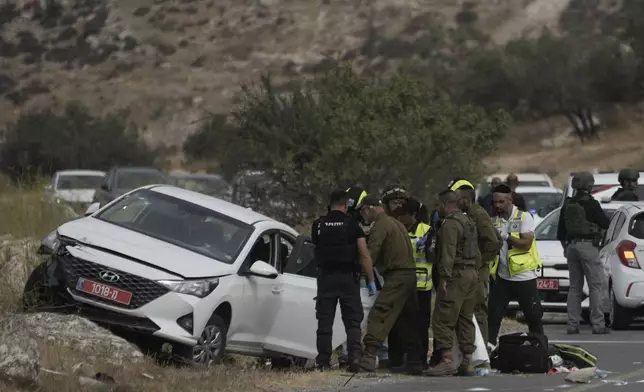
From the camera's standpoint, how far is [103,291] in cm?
1214

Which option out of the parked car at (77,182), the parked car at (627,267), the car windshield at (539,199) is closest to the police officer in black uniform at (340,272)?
the parked car at (627,267)

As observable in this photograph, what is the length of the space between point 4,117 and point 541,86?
91.9 feet

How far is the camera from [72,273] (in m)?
12.3

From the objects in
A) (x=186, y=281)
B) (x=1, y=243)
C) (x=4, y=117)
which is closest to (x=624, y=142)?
(x=4, y=117)

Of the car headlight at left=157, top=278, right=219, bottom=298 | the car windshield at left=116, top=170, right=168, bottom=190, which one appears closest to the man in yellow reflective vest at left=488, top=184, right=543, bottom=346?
the car headlight at left=157, top=278, right=219, bottom=298

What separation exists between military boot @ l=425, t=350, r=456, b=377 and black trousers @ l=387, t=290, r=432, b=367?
1.17 ft

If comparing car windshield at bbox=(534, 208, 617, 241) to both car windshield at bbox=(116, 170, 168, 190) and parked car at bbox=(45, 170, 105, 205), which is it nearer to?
car windshield at bbox=(116, 170, 168, 190)

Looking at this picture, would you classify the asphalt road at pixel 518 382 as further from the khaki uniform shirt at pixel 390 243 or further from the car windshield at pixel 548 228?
the car windshield at pixel 548 228

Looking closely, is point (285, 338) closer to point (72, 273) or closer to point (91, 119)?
point (72, 273)

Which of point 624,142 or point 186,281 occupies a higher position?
point 186,281

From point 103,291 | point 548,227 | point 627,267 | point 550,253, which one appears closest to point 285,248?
point 103,291

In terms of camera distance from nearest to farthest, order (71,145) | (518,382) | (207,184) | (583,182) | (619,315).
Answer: (518,382)
(583,182)
(619,315)
(207,184)
(71,145)

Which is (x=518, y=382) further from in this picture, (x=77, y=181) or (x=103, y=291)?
(x=77, y=181)

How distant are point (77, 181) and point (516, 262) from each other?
23429mm
